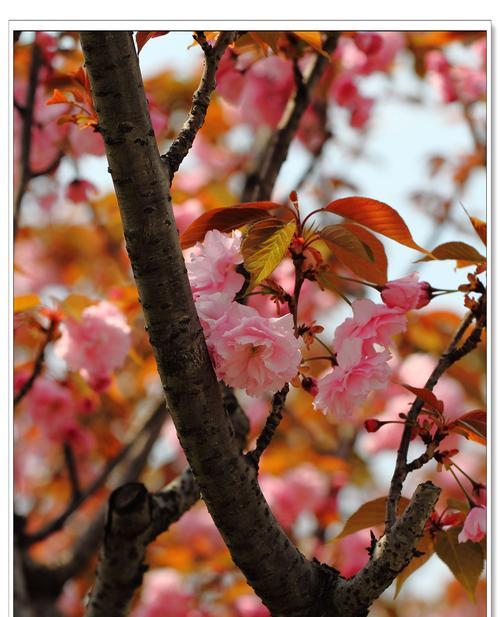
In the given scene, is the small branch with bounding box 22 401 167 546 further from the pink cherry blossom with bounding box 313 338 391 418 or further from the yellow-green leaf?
the pink cherry blossom with bounding box 313 338 391 418

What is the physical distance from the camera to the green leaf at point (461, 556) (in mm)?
986

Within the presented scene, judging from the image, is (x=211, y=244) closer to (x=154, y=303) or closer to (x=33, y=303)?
(x=154, y=303)

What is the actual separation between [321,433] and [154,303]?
1981 millimetres

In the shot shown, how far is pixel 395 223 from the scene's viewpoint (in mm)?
861

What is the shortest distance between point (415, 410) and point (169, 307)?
31 cm

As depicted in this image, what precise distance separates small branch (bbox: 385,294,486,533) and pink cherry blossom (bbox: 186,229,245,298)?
235 millimetres

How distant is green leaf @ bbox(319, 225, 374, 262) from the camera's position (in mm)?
863

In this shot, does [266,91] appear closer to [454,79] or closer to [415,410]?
[454,79]

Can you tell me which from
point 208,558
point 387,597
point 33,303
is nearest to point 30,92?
→ point 33,303

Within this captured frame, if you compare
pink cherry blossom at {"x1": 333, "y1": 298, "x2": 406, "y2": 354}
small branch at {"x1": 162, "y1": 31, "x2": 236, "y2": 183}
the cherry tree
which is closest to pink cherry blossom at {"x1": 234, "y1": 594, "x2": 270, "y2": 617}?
the cherry tree

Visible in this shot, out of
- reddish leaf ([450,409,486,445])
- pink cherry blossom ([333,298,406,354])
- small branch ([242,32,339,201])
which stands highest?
small branch ([242,32,339,201])

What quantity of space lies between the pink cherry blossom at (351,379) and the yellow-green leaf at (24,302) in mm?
675

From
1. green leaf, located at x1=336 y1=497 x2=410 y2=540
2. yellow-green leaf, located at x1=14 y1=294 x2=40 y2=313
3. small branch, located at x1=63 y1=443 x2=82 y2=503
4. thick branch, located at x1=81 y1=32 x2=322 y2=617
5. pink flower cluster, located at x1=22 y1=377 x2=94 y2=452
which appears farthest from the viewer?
pink flower cluster, located at x1=22 y1=377 x2=94 y2=452

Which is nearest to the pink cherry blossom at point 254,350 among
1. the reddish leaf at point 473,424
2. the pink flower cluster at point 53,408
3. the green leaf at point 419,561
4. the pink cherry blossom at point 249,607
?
the reddish leaf at point 473,424
